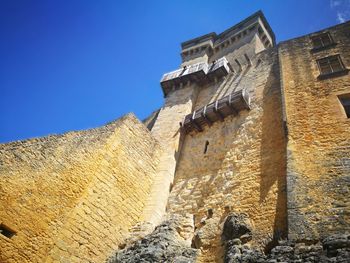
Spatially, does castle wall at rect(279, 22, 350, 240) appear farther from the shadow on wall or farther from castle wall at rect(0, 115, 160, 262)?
castle wall at rect(0, 115, 160, 262)

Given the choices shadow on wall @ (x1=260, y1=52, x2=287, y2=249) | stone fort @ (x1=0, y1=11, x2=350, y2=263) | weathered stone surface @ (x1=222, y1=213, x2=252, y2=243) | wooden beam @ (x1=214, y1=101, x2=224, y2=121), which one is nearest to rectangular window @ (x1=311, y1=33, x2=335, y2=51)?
stone fort @ (x1=0, y1=11, x2=350, y2=263)

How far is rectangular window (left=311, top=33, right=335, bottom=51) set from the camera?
11778 millimetres

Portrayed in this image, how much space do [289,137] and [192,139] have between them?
4.97 metres

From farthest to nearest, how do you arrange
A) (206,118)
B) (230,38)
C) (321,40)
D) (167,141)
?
1. (230,38)
2. (167,141)
3. (206,118)
4. (321,40)

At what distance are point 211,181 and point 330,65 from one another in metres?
5.62

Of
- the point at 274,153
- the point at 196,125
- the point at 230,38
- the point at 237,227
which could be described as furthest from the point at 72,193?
the point at 230,38

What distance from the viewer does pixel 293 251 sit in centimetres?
573

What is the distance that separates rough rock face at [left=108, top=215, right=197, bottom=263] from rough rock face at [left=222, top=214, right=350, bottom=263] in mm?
1299

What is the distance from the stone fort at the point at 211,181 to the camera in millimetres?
6594

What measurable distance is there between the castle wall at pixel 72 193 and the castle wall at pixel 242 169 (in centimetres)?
181

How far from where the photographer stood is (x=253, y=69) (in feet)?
45.8

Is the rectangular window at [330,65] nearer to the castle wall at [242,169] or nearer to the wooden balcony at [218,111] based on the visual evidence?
the castle wall at [242,169]

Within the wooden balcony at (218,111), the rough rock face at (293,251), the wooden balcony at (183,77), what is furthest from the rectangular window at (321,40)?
the rough rock face at (293,251)

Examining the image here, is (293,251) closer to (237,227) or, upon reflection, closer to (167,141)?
(237,227)
